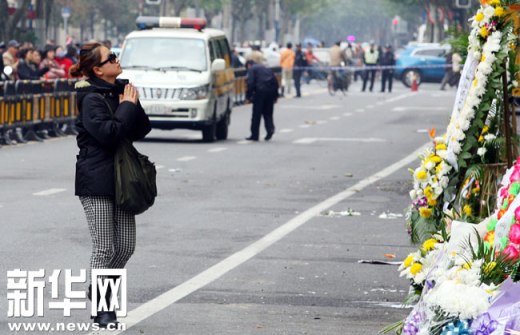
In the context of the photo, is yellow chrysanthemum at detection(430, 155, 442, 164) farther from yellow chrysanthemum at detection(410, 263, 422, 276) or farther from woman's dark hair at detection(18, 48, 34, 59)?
woman's dark hair at detection(18, 48, 34, 59)

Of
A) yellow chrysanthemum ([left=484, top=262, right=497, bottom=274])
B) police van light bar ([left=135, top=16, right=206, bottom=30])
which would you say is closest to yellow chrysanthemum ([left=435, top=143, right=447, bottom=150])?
yellow chrysanthemum ([left=484, top=262, right=497, bottom=274])

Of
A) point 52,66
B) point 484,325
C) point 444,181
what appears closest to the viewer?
point 484,325

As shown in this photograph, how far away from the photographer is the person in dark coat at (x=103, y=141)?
27.8ft

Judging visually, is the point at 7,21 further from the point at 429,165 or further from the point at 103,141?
the point at 103,141

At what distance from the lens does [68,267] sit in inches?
445

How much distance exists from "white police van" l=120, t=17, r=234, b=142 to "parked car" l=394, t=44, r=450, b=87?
35.6 meters

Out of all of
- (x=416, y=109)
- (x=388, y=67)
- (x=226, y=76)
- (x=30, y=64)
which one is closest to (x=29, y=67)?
(x=30, y=64)

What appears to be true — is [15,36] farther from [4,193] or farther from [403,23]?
[403,23]

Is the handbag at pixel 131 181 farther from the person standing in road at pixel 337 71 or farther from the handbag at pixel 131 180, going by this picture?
the person standing in road at pixel 337 71

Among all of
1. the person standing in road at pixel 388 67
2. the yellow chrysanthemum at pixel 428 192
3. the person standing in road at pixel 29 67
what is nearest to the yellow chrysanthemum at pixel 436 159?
the yellow chrysanthemum at pixel 428 192

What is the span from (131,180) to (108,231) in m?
0.33

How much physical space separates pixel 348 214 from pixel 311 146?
37.9 feet

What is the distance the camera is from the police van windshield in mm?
27750

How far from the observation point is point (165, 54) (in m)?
27.9
